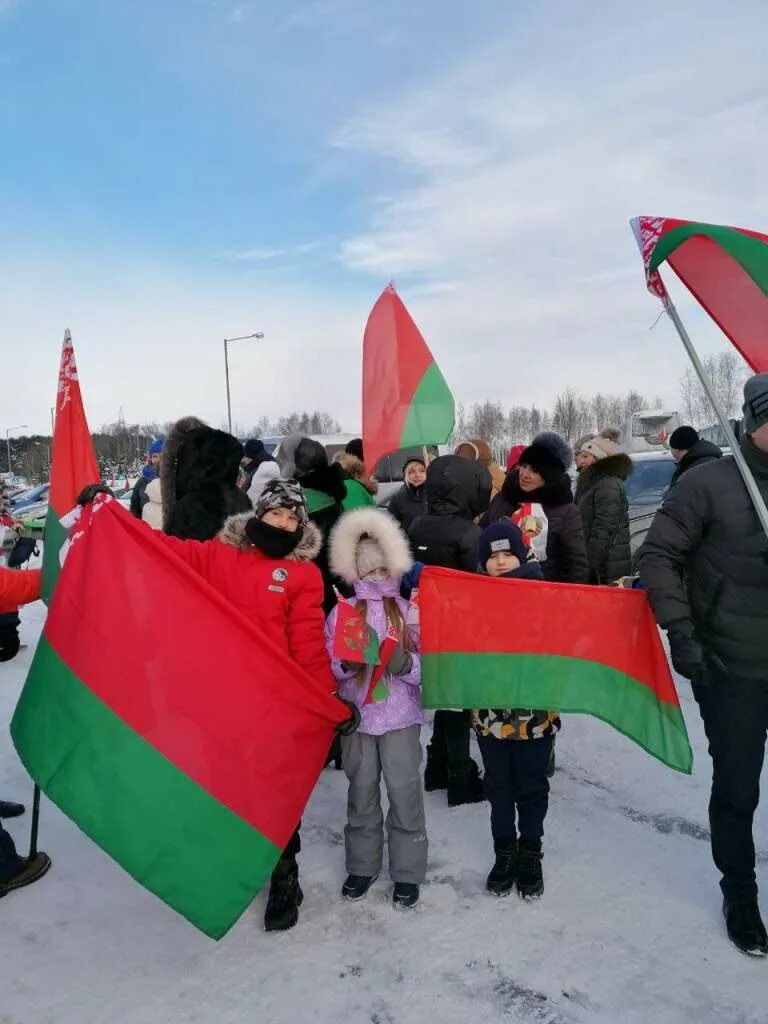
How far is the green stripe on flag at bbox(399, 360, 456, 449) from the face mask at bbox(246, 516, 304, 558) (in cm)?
247

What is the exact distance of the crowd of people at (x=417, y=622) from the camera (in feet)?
9.96

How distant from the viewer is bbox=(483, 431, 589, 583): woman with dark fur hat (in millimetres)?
4633

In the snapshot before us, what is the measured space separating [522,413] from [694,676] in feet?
365

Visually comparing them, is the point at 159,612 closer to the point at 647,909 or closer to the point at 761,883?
the point at 647,909

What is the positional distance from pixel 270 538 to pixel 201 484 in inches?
37.1

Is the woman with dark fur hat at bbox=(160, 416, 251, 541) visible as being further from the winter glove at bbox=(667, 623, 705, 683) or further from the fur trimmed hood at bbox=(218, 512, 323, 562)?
the winter glove at bbox=(667, 623, 705, 683)

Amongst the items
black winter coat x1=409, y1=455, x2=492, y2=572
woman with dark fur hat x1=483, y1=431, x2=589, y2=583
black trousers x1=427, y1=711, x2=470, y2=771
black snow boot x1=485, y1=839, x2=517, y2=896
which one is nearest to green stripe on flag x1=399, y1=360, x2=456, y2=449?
woman with dark fur hat x1=483, y1=431, x2=589, y2=583

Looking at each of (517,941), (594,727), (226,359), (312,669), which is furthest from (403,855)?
(226,359)

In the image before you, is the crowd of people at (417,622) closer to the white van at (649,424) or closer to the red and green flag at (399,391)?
the red and green flag at (399,391)

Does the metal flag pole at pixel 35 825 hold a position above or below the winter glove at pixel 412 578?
below

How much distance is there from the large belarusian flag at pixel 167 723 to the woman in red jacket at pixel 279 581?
166 mm

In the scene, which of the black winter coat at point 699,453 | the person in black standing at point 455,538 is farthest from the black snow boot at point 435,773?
the black winter coat at point 699,453

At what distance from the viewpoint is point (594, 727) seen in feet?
17.6

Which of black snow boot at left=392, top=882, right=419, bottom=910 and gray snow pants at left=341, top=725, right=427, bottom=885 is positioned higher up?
gray snow pants at left=341, top=725, right=427, bottom=885
